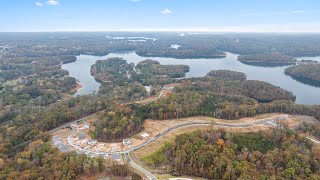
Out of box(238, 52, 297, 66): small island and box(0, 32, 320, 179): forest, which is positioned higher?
box(0, 32, 320, 179): forest

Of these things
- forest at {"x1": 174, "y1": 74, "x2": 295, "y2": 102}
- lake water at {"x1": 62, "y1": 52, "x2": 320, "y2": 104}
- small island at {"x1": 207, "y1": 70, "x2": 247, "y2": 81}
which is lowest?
lake water at {"x1": 62, "y1": 52, "x2": 320, "y2": 104}

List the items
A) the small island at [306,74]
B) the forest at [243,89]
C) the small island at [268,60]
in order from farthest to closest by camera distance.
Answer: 1. the small island at [268,60]
2. the small island at [306,74]
3. the forest at [243,89]

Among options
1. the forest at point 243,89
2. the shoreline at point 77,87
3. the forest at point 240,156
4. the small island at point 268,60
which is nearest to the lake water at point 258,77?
the shoreline at point 77,87

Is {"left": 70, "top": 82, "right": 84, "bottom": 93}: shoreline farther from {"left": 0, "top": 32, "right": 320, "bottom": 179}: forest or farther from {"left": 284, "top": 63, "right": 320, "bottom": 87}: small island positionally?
{"left": 284, "top": 63, "right": 320, "bottom": 87}: small island

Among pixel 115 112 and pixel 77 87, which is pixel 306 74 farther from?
pixel 77 87

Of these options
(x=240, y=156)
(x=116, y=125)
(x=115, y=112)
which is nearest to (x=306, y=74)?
(x=240, y=156)

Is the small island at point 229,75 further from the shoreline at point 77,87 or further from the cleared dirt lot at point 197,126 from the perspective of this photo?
the shoreline at point 77,87

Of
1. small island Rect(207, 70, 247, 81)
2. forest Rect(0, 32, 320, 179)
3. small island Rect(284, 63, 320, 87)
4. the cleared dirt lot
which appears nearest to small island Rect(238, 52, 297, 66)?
small island Rect(284, 63, 320, 87)
